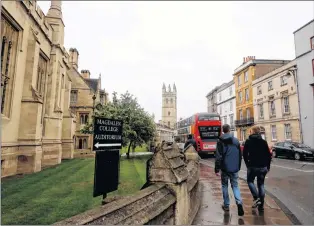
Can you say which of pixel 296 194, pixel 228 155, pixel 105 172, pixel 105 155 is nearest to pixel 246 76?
pixel 296 194

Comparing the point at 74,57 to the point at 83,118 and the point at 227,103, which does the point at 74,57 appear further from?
the point at 227,103

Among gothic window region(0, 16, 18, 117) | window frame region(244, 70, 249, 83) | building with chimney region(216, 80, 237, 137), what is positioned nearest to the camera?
gothic window region(0, 16, 18, 117)

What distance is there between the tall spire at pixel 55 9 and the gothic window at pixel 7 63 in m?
7.75

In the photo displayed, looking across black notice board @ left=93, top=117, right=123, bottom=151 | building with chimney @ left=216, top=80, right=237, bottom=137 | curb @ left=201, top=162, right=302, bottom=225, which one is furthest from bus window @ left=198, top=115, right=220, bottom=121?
building with chimney @ left=216, top=80, right=237, bottom=137

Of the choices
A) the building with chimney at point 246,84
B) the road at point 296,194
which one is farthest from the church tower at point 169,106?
the road at point 296,194

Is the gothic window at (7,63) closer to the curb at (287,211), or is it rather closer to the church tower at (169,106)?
the curb at (287,211)

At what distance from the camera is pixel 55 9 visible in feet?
61.7

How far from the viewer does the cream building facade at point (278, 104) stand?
25.2 metres

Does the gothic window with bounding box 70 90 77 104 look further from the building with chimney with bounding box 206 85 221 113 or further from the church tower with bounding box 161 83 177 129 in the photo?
the church tower with bounding box 161 83 177 129

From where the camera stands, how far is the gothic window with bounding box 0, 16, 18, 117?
1083 centimetres

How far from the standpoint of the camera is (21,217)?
17.1 ft

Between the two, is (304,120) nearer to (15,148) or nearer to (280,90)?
(280,90)

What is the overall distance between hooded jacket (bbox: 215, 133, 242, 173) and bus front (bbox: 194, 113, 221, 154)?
1522 centimetres

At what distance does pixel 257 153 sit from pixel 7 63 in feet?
40.2
